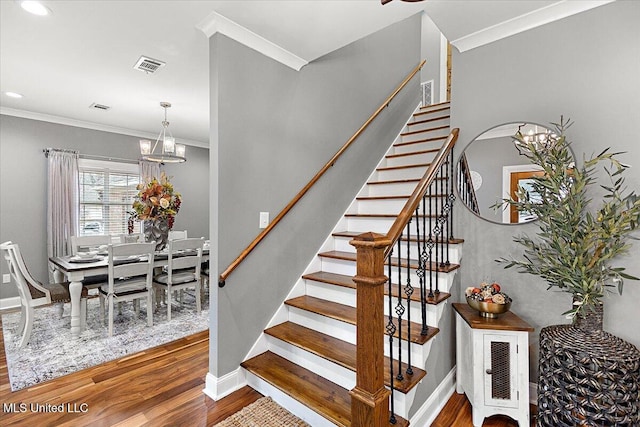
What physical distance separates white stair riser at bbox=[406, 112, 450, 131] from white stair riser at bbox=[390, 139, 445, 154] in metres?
0.40

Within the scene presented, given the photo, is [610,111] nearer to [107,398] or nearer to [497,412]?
[497,412]

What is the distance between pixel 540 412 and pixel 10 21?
431cm

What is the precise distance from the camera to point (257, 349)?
251 centimetres

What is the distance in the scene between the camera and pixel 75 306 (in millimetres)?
3242

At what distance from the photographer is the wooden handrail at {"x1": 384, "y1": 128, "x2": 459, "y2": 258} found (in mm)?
1650

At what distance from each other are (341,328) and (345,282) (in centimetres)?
41

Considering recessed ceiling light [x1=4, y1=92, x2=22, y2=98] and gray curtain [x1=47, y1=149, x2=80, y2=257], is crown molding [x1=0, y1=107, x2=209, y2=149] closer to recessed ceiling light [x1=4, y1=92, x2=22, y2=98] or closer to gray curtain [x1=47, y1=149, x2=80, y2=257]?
gray curtain [x1=47, y1=149, x2=80, y2=257]

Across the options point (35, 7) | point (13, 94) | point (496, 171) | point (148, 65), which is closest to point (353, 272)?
point (496, 171)

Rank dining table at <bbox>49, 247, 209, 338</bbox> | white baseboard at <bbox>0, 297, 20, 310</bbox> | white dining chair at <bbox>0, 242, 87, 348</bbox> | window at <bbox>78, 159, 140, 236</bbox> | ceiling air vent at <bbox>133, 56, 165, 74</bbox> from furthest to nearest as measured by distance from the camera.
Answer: window at <bbox>78, 159, 140, 236</bbox> → white baseboard at <bbox>0, 297, 20, 310</bbox> → dining table at <bbox>49, 247, 209, 338</bbox> → white dining chair at <bbox>0, 242, 87, 348</bbox> → ceiling air vent at <bbox>133, 56, 165, 74</bbox>

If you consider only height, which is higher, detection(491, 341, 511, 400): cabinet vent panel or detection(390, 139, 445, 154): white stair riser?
detection(390, 139, 445, 154): white stair riser

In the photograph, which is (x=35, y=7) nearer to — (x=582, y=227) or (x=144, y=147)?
(x=144, y=147)

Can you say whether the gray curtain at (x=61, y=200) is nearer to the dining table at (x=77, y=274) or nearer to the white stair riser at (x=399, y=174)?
the dining table at (x=77, y=274)

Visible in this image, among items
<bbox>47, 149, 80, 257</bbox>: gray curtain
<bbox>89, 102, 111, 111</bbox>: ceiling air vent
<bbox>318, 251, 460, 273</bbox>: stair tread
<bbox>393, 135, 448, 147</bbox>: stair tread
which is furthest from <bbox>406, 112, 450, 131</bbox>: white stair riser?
<bbox>47, 149, 80, 257</bbox>: gray curtain

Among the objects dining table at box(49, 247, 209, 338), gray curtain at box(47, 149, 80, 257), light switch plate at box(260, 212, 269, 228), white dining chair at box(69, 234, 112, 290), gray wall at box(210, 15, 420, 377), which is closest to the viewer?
gray wall at box(210, 15, 420, 377)
